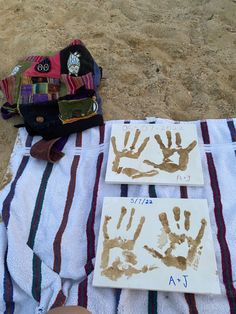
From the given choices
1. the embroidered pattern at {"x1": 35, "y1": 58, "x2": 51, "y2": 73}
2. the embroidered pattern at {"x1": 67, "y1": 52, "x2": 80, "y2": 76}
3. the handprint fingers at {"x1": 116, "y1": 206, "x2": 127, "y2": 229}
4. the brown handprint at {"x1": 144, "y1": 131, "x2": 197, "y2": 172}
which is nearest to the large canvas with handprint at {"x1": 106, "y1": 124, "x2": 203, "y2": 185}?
the brown handprint at {"x1": 144, "y1": 131, "x2": 197, "y2": 172}

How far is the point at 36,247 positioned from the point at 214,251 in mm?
533

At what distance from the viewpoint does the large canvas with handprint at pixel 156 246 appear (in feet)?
3.26

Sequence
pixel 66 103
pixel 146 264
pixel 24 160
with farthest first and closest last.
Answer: pixel 66 103 < pixel 24 160 < pixel 146 264

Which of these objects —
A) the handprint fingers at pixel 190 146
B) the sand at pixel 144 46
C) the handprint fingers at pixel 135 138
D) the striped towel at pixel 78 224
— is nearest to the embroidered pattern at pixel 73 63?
the sand at pixel 144 46

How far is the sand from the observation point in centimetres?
157

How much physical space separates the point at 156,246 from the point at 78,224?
0.26 m

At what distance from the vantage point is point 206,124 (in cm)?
143

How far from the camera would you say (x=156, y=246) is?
3.55ft

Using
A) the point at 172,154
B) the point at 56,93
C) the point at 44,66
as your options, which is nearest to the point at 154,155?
the point at 172,154

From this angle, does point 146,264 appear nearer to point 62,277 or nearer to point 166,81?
point 62,277

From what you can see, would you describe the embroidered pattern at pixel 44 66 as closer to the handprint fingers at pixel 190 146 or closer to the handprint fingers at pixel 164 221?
the handprint fingers at pixel 190 146

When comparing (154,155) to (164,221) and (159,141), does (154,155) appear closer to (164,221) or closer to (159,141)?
(159,141)

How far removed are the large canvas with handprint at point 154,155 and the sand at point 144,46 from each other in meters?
0.13

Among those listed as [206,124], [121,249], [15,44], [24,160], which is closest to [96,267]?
[121,249]
